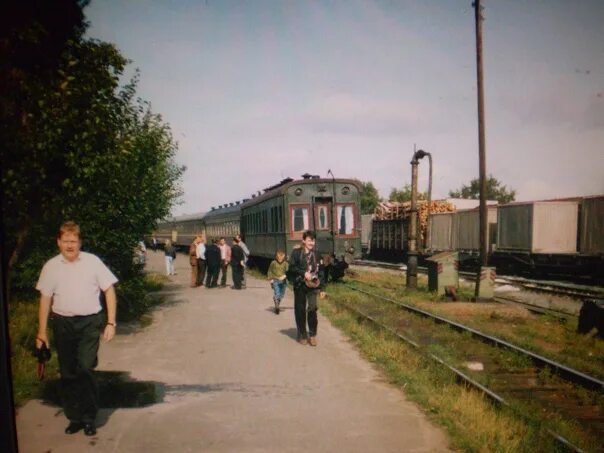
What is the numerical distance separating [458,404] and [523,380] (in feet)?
7.36

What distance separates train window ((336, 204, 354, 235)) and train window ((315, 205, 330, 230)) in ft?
1.29

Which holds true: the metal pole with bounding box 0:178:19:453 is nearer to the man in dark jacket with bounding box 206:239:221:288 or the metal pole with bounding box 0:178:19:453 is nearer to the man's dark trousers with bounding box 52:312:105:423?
the man's dark trousers with bounding box 52:312:105:423

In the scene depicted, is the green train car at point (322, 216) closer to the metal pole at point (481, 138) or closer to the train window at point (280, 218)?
the train window at point (280, 218)

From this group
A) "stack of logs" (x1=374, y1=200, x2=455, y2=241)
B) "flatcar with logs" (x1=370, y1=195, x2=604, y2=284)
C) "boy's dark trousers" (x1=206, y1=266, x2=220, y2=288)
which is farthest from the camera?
"stack of logs" (x1=374, y1=200, x2=455, y2=241)

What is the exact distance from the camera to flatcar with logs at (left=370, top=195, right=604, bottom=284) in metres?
19.4

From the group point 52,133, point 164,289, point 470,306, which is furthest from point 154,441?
point 164,289

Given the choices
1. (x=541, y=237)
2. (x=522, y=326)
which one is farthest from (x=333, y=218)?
(x=541, y=237)

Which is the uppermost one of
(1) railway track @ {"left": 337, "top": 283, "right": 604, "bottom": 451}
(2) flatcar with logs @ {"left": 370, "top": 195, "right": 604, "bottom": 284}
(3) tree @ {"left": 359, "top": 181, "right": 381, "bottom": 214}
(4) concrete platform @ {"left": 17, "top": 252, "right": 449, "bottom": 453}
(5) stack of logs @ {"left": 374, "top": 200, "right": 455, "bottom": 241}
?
(3) tree @ {"left": 359, "top": 181, "right": 381, "bottom": 214}

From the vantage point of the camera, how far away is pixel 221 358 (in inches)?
298

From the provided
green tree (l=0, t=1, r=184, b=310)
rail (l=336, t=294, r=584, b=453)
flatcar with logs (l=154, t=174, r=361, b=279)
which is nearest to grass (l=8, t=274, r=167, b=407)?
green tree (l=0, t=1, r=184, b=310)

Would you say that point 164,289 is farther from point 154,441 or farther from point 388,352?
point 154,441

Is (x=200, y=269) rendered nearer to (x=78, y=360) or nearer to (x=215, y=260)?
(x=215, y=260)

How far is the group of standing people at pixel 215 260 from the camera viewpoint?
52.9ft

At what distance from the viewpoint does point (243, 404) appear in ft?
18.0
